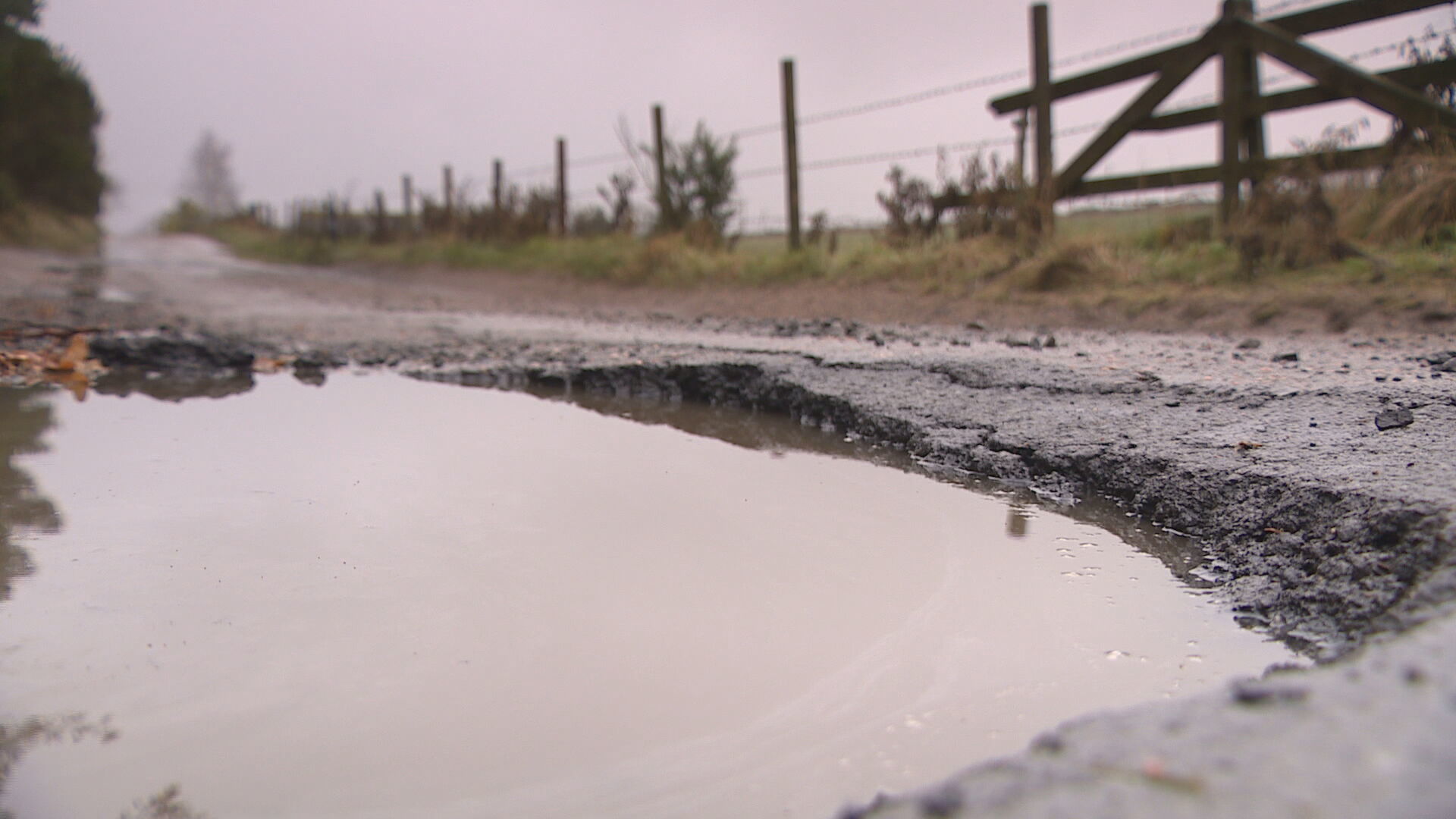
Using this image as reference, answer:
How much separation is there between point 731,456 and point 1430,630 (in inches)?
78.0

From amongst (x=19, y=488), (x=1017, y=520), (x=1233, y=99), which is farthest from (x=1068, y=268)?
(x=19, y=488)

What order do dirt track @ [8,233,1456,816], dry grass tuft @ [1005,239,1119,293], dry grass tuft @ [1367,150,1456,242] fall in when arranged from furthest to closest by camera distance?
dry grass tuft @ [1005,239,1119,293]
dry grass tuft @ [1367,150,1456,242]
dirt track @ [8,233,1456,816]

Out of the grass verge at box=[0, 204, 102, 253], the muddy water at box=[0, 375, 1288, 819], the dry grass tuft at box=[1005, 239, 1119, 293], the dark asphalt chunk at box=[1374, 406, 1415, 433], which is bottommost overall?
the muddy water at box=[0, 375, 1288, 819]

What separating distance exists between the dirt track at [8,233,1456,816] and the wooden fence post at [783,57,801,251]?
2.72 m

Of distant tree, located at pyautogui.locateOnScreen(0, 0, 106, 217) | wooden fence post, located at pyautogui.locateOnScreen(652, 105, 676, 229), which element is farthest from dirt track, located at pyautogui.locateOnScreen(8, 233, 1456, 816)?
distant tree, located at pyautogui.locateOnScreen(0, 0, 106, 217)

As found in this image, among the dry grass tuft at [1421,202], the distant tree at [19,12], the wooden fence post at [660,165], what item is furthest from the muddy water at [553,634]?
the distant tree at [19,12]

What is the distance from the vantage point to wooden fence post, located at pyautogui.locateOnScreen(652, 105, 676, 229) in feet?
37.1

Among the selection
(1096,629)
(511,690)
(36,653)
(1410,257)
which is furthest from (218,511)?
(1410,257)

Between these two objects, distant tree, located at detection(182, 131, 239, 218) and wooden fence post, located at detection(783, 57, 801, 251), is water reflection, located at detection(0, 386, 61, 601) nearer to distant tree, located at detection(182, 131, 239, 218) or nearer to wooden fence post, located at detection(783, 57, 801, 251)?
wooden fence post, located at detection(783, 57, 801, 251)

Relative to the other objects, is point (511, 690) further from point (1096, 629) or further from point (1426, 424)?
point (1426, 424)

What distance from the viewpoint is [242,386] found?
429 centimetres

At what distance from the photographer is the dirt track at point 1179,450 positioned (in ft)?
2.83

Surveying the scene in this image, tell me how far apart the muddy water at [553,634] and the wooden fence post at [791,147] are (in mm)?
7182

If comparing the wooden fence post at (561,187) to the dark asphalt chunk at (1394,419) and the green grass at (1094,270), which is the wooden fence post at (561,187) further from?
the dark asphalt chunk at (1394,419)
